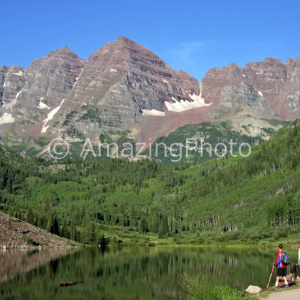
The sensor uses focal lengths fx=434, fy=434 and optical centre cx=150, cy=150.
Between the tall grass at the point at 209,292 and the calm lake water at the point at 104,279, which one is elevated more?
the tall grass at the point at 209,292

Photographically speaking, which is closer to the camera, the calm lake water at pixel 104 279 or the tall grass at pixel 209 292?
the tall grass at pixel 209 292

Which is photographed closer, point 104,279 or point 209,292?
point 209,292

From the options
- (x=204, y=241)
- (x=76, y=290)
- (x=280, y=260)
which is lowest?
(x=204, y=241)

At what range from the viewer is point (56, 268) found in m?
86.2

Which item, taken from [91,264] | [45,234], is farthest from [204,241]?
[91,264]

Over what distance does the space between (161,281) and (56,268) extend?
81.2 feet

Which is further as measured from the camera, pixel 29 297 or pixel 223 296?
pixel 29 297

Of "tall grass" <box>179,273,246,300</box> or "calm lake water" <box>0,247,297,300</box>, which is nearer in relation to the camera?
"tall grass" <box>179,273,246,300</box>

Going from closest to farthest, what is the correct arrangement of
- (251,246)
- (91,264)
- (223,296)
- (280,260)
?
(223,296)
(280,260)
(91,264)
(251,246)

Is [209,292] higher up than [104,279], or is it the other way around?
[209,292]

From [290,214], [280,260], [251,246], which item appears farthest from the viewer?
[290,214]

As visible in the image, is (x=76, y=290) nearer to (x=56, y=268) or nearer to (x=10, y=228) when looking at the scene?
(x=56, y=268)

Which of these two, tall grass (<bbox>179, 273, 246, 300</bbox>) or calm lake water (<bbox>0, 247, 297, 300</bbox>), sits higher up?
tall grass (<bbox>179, 273, 246, 300</bbox>)

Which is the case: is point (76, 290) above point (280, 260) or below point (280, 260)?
below
